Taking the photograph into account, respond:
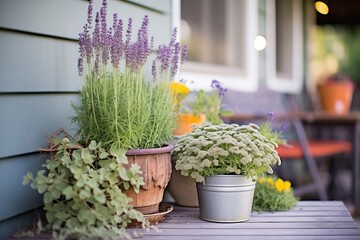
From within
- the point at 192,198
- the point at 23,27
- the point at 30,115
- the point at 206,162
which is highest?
the point at 23,27

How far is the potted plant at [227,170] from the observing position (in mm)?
1774

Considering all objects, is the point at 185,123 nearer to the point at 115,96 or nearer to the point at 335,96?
the point at 115,96

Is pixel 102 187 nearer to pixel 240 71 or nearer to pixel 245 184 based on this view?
pixel 245 184

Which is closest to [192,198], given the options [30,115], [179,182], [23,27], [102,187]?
[179,182]

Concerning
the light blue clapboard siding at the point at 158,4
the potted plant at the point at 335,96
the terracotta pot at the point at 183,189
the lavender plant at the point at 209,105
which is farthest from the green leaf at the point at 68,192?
the potted plant at the point at 335,96

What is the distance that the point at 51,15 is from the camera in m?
1.80

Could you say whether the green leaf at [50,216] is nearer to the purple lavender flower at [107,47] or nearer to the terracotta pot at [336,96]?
the purple lavender flower at [107,47]

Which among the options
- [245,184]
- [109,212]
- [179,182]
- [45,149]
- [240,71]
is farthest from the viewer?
[240,71]

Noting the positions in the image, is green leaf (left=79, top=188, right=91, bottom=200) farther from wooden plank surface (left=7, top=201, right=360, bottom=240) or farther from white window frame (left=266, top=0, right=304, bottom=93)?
white window frame (left=266, top=0, right=304, bottom=93)

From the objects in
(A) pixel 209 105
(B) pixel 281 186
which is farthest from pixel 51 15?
(B) pixel 281 186

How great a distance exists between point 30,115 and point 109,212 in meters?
0.44

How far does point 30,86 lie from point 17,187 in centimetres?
33

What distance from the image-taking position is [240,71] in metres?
4.24

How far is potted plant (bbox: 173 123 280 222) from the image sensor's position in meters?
1.77
